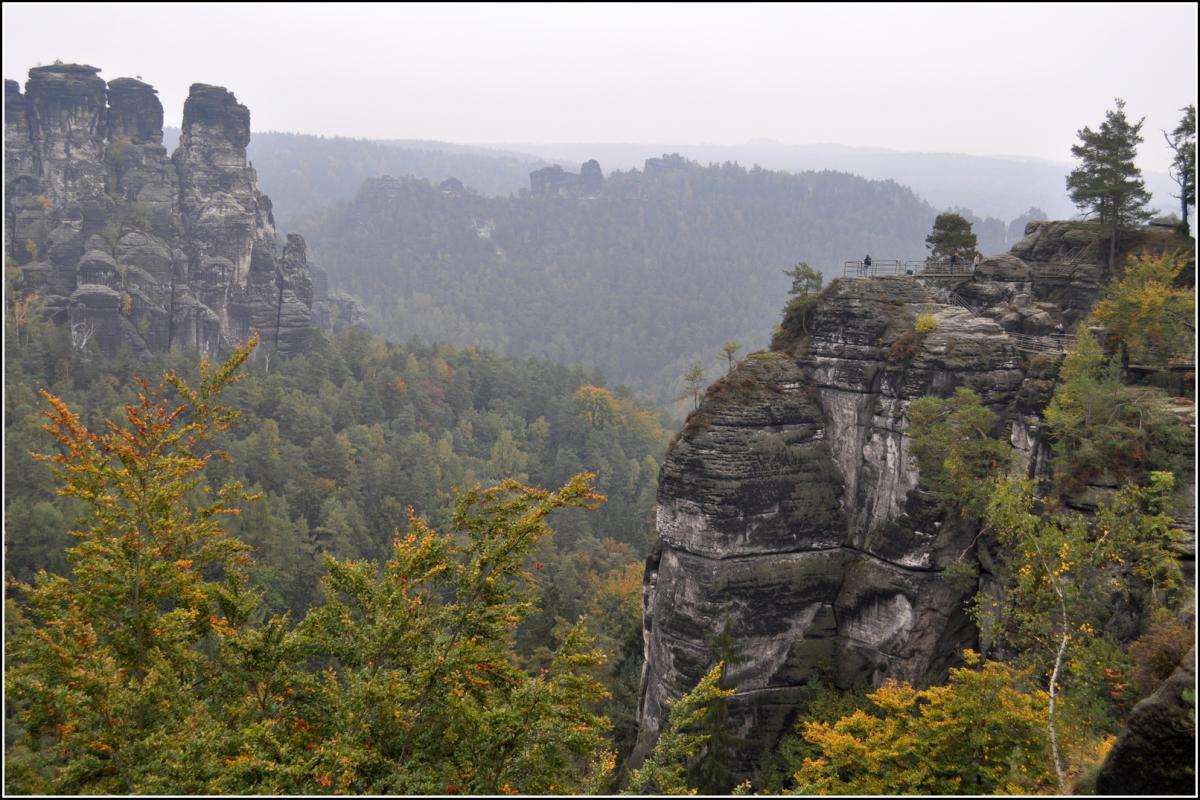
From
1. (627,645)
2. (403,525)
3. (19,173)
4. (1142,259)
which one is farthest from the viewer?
(19,173)

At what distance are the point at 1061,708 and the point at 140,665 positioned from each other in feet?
57.5

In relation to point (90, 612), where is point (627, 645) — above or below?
below

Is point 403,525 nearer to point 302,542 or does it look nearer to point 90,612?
point 302,542

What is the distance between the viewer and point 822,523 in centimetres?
2947

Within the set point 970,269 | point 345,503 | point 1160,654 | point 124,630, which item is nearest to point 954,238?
point 970,269

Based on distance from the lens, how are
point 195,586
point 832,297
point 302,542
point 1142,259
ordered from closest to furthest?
point 195,586, point 1142,259, point 832,297, point 302,542

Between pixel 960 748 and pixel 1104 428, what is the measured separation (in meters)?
9.94

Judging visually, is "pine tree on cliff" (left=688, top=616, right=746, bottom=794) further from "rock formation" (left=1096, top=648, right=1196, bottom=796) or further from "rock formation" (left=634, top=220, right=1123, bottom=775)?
"rock formation" (left=1096, top=648, right=1196, bottom=796)

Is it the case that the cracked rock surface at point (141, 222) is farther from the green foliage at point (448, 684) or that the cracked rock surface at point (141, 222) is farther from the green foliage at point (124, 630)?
the green foliage at point (448, 684)

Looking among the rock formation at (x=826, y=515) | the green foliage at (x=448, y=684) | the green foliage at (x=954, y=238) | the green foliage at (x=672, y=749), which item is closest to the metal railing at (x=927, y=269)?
the green foliage at (x=954, y=238)

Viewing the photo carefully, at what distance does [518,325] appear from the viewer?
7495 inches

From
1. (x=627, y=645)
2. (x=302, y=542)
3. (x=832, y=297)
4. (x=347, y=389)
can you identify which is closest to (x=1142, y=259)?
(x=832, y=297)

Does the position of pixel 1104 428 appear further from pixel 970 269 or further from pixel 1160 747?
pixel 970 269

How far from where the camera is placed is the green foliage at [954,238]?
34.2 metres
